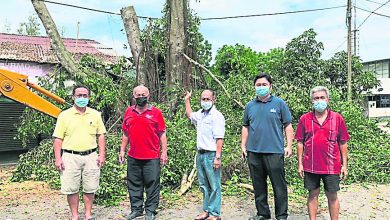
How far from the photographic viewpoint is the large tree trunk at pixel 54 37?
9.70m

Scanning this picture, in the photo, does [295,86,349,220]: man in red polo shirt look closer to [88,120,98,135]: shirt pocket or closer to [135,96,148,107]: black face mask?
[135,96,148,107]: black face mask

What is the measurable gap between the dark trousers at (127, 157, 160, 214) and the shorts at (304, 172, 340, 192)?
1.81 meters

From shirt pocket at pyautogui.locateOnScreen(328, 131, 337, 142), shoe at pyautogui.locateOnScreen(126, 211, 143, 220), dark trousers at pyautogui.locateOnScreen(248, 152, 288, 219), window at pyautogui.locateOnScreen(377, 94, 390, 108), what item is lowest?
shoe at pyautogui.locateOnScreen(126, 211, 143, 220)

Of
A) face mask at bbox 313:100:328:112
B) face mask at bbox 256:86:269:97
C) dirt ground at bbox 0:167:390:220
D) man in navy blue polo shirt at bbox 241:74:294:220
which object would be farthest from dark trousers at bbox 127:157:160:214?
face mask at bbox 313:100:328:112

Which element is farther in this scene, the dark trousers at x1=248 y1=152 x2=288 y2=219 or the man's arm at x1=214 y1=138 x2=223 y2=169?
the man's arm at x1=214 y1=138 x2=223 y2=169

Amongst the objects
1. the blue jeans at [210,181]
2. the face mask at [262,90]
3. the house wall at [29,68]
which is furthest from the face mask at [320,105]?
the house wall at [29,68]

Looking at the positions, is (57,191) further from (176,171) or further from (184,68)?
(184,68)

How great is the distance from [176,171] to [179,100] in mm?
2716

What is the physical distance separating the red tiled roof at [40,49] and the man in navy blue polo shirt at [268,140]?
28.3 ft

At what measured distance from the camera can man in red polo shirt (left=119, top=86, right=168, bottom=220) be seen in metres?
4.93

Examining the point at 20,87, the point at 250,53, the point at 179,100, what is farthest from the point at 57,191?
the point at 250,53

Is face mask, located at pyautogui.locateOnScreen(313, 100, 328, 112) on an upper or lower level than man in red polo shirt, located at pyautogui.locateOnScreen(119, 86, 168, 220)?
upper

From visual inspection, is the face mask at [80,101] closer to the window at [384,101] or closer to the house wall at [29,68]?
the house wall at [29,68]

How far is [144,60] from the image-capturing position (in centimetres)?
996
